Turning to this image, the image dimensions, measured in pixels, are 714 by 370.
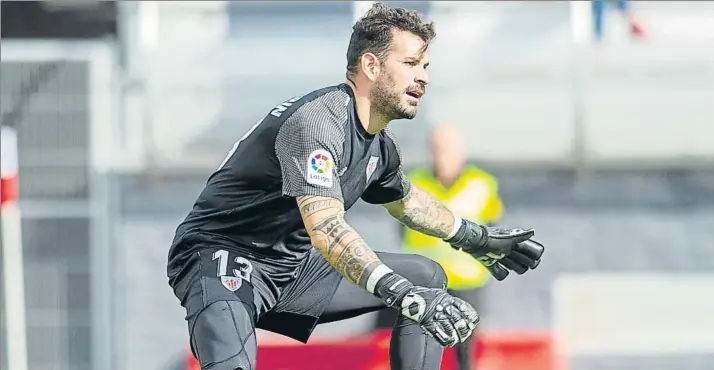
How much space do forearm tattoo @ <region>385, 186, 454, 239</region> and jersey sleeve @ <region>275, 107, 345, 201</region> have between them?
2.49ft

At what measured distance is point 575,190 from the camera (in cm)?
822

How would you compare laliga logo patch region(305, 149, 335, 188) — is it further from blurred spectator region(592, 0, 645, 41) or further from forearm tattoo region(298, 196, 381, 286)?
blurred spectator region(592, 0, 645, 41)

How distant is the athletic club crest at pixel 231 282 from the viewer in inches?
168

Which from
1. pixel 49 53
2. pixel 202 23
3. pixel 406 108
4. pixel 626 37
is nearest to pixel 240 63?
pixel 202 23

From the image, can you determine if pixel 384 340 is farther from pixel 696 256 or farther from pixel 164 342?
pixel 696 256

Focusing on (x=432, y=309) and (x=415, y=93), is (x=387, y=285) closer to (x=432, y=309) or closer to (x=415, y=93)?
(x=432, y=309)

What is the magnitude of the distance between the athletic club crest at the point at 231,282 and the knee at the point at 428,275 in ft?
2.15

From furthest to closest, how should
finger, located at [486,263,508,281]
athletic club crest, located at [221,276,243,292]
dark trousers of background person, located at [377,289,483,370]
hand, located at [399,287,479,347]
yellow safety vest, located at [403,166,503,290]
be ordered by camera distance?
yellow safety vest, located at [403,166,503,290]
dark trousers of background person, located at [377,289,483,370]
finger, located at [486,263,508,281]
athletic club crest, located at [221,276,243,292]
hand, located at [399,287,479,347]

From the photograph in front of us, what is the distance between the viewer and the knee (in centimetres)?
456

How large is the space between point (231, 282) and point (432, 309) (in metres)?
0.76

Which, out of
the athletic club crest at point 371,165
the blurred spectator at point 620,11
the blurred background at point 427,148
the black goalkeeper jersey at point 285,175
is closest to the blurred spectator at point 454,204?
the blurred background at point 427,148

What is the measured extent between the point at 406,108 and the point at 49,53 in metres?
4.55

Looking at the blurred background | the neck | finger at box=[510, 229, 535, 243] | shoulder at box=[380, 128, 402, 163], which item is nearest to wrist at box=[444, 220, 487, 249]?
finger at box=[510, 229, 535, 243]

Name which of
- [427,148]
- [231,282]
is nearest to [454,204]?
[427,148]
